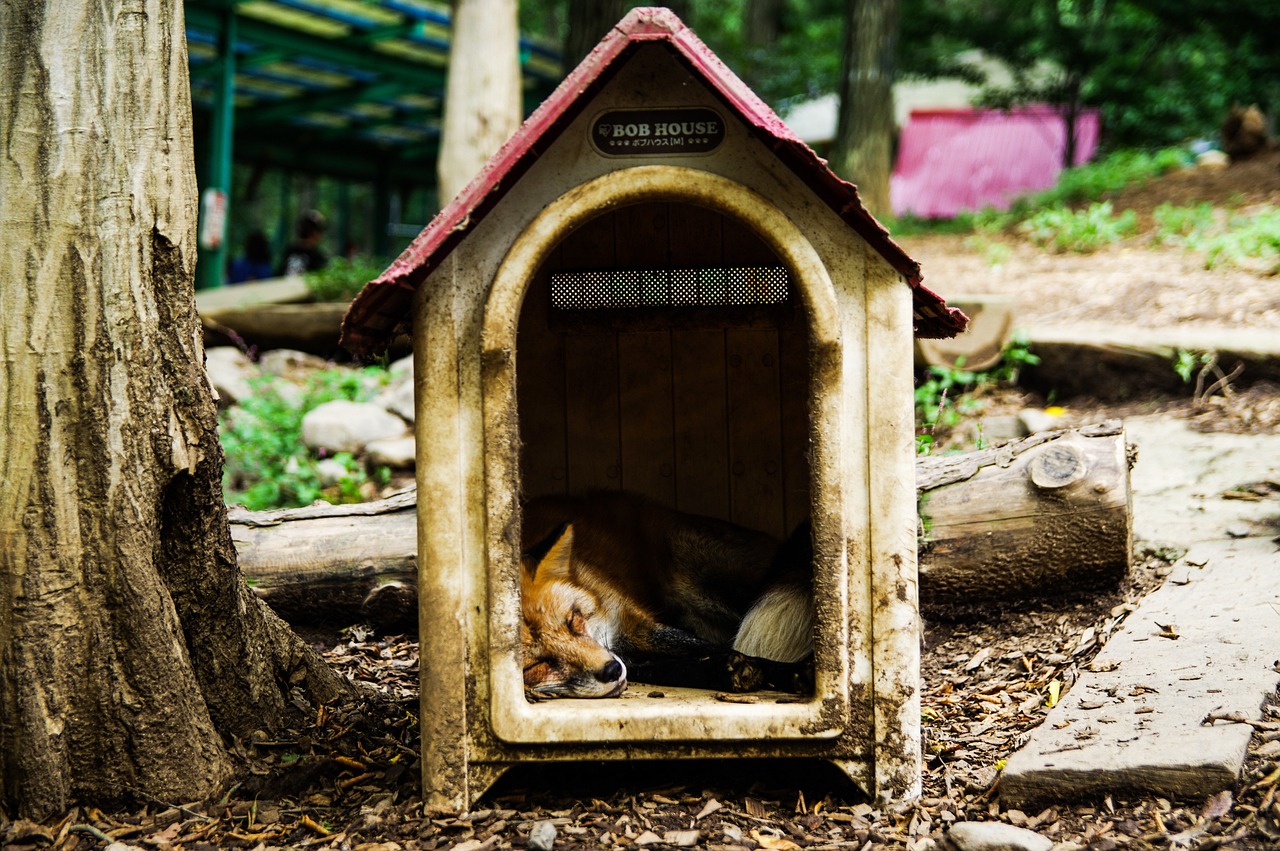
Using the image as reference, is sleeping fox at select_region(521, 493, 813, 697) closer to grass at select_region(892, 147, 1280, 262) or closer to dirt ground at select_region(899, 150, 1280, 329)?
dirt ground at select_region(899, 150, 1280, 329)

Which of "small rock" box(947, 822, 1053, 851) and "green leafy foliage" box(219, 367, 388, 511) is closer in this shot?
"small rock" box(947, 822, 1053, 851)

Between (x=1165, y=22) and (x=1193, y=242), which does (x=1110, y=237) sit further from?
(x=1165, y=22)

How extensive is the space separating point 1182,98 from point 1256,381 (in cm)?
1338

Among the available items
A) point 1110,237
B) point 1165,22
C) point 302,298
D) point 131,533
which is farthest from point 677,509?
point 1165,22

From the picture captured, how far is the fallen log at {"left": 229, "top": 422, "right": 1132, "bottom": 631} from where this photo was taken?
399 cm

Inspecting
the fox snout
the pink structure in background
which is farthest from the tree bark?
the pink structure in background

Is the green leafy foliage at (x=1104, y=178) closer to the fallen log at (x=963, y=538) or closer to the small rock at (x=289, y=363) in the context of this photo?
the small rock at (x=289, y=363)

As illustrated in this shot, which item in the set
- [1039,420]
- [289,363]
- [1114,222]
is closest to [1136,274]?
[1114,222]

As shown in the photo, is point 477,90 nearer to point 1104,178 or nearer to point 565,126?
point 565,126

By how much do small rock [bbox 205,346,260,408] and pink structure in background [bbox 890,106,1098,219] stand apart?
16.7 m

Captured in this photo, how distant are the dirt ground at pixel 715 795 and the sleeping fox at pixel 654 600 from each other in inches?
11.5

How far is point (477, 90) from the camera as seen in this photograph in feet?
28.0

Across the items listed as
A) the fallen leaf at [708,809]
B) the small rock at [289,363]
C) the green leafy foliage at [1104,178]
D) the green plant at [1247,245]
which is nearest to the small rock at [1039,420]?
the green plant at [1247,245]

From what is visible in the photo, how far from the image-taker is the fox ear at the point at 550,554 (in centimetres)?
354
